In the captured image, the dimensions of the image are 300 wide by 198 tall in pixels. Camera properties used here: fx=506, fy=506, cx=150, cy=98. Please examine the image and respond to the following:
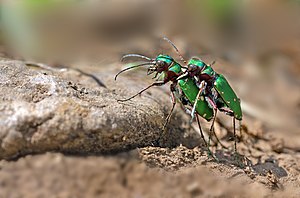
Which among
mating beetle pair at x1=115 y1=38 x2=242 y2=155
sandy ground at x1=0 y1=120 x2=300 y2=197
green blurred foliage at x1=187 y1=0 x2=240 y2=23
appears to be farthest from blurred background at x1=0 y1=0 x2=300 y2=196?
sandy ground at x1=0 y1=120 x2=300 y2=197

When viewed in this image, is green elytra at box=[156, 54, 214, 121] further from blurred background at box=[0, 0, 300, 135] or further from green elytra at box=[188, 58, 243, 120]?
blurred background at box=[0, 0, 300, 135]

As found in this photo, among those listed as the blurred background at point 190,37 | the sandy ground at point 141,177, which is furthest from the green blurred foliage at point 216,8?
the sandy ground at point 141,177

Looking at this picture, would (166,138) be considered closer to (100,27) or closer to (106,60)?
(106,60)

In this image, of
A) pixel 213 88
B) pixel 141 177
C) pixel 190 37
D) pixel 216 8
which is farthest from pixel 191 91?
pixel 216 8

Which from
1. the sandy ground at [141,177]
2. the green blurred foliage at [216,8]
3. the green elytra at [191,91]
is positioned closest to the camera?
the sandy ground at [141,177]

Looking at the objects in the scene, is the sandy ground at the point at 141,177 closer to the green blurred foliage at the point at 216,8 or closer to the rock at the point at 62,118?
the rock at the point at 62,118

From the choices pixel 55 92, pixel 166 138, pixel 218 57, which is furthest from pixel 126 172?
pixel 218 57
